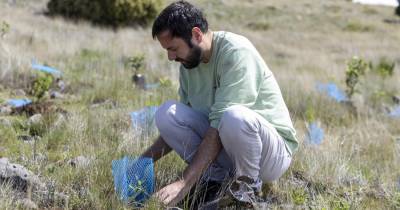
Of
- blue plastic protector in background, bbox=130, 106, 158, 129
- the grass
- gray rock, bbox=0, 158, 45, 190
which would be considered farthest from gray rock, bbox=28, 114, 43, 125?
gray rock, bbox=0, 158, 45, 190

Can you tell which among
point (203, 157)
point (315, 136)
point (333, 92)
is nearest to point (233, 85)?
point (203, 157)

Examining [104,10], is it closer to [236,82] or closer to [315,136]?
[315,136]

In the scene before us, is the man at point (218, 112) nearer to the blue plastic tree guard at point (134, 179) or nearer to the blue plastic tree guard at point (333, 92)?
the blue plastic tree guard at point (134, 179)

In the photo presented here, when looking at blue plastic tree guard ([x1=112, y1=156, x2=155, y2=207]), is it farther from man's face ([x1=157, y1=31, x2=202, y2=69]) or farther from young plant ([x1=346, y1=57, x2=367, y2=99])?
young plant ([x1=346, y1=57, x2=367, y2=99])

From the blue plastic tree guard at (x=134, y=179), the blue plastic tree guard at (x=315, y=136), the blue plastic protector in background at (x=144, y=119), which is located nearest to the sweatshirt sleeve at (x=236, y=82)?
the blue plastic tree guard at (x=134, y=179)

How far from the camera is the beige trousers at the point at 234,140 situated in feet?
9.21

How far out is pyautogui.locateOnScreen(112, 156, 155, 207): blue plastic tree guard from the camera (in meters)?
2.76

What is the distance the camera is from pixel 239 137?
2822 millimetres

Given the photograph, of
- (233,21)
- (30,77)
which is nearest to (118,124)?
(30,77)

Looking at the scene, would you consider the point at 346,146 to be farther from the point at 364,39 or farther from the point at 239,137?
the point at 364,39

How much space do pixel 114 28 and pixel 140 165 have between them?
44.0 feet

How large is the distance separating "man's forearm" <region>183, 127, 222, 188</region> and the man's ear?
46cm

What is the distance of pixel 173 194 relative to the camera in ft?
8.86

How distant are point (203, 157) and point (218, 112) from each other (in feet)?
0.75
